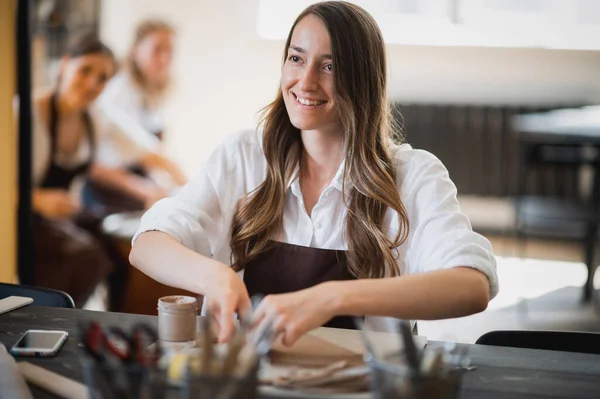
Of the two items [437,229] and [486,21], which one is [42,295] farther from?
[486,21]

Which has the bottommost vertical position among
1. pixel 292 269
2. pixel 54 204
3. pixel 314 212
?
pixel 54 204

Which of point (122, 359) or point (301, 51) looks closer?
point (122, 359)

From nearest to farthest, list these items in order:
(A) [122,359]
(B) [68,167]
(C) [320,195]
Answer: (A) [122,359], (C) [320,195], (B) [68,167]

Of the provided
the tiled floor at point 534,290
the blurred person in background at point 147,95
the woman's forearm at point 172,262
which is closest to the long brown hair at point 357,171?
the woman's forearm at point 172,262

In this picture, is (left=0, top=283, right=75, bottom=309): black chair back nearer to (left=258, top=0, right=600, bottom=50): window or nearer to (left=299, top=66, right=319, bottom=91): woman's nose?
(left=299, top=66, right=319, bottom=91): woman's nose

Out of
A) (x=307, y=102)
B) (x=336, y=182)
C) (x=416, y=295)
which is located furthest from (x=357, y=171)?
(x=416, y=295)

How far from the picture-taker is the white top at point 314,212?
1.71m

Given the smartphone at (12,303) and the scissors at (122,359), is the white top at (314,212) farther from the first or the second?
the scissors at (122,359)

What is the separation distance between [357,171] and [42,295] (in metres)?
0.81

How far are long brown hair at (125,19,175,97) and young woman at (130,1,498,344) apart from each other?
5.80 ft

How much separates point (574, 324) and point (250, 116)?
173 cm

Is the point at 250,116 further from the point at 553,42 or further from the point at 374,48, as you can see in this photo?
the point at 374,48

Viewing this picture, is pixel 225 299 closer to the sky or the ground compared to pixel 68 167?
closer to the sky

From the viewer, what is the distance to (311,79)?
1811 millimetres
